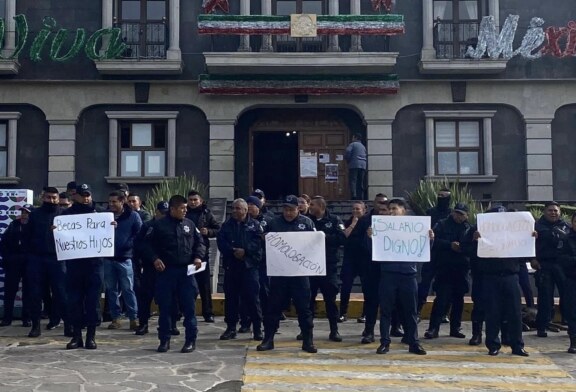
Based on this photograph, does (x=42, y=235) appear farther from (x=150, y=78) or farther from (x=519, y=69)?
(x=519, y=69)

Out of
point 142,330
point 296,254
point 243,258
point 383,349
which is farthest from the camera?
point 142,330

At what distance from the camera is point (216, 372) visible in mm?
8070

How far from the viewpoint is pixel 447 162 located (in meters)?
21.0

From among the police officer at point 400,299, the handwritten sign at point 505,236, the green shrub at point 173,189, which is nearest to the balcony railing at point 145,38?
the green shrub at point 173,189

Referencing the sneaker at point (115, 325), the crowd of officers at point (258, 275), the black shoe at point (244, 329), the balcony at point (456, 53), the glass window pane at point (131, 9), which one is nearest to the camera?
the crowd of officers at point (258, 275)

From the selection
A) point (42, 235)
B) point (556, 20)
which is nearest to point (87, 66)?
point (42, 235)

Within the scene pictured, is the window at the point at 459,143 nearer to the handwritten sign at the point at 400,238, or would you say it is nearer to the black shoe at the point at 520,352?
the handwritten sign at the point at 400,238

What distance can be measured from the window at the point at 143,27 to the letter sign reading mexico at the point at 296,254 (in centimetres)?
1264

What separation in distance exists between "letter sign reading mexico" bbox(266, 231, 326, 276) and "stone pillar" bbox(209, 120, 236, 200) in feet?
37.2

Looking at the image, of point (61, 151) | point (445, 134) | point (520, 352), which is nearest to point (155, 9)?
point (61, 151)

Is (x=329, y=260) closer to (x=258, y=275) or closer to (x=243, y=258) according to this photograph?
(x=258, y=275)

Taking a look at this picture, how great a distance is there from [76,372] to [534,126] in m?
16.3

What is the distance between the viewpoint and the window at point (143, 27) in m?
20.9

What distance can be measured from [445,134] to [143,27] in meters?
9.11
